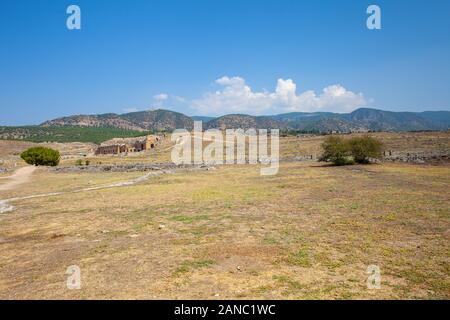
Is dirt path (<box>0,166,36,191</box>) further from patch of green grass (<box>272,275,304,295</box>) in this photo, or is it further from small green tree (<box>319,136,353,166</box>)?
small green tree (<box>319,136,353,166</box>)

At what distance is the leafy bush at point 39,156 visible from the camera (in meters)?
61.8

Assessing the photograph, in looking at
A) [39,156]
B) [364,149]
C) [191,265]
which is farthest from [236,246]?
[39,156]

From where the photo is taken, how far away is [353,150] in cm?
4694

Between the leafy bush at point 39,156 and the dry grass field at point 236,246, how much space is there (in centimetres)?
4246

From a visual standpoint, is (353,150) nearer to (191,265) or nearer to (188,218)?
(188,218)

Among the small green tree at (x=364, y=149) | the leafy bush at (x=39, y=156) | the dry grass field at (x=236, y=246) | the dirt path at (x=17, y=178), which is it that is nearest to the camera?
the dry grass field at (x=236, y=246)

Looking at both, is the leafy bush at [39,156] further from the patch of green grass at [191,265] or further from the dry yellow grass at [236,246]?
→ the patch of green grass at [191,265]

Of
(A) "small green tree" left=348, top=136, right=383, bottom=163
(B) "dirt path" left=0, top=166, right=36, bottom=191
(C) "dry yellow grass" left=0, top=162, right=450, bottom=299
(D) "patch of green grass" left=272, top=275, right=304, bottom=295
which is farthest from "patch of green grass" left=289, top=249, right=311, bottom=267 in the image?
(A) "small green tree" left=348, top=136, right=383, bottom=163

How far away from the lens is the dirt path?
119 ft

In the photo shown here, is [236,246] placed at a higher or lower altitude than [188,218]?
higher

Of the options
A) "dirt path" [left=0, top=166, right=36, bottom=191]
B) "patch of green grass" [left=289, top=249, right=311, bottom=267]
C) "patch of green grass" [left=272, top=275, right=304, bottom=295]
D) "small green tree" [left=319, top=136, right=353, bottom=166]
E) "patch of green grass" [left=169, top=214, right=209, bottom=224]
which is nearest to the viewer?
"patch of green grass" [left=272, top=275, right=304, bottom=295]

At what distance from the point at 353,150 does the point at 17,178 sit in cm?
4513

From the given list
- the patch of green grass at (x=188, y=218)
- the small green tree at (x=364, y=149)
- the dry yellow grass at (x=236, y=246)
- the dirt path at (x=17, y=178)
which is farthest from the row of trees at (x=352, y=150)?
the dirt path at (x=17, y=178)

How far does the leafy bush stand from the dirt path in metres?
8.34
